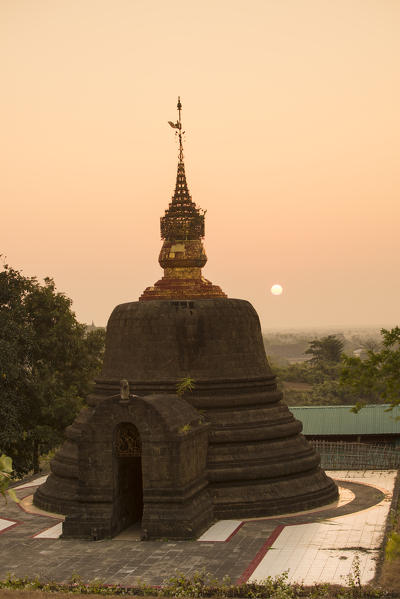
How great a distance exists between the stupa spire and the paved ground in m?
Answer: 8.76

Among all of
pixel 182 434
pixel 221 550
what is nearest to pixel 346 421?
pixel 182 434

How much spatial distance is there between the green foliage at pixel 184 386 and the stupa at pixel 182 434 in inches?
4.2

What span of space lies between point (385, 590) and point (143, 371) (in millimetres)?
11923

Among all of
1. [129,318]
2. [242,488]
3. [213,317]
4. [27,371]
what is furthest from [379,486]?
[27,371]

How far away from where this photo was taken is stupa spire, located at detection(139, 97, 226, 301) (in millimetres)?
29625

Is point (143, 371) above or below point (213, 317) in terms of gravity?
below

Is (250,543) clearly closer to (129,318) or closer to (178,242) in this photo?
(129,318)

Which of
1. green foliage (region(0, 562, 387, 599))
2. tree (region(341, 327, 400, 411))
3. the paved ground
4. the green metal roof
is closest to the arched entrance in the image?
the paved ground

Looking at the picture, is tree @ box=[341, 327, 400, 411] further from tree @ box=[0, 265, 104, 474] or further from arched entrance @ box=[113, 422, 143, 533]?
tree @ box=[0, 265, 104, 474]

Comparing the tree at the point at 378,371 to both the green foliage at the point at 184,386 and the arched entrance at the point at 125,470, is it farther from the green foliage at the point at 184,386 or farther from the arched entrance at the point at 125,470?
the green foliage at the point at 184,386

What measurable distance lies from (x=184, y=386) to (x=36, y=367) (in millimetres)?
12795

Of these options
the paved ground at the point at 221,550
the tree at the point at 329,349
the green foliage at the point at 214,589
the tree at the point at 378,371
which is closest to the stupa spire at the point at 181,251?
the paved ground at the point at 221,550

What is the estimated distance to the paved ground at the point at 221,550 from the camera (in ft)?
62.2

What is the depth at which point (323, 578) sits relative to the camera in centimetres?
1830
